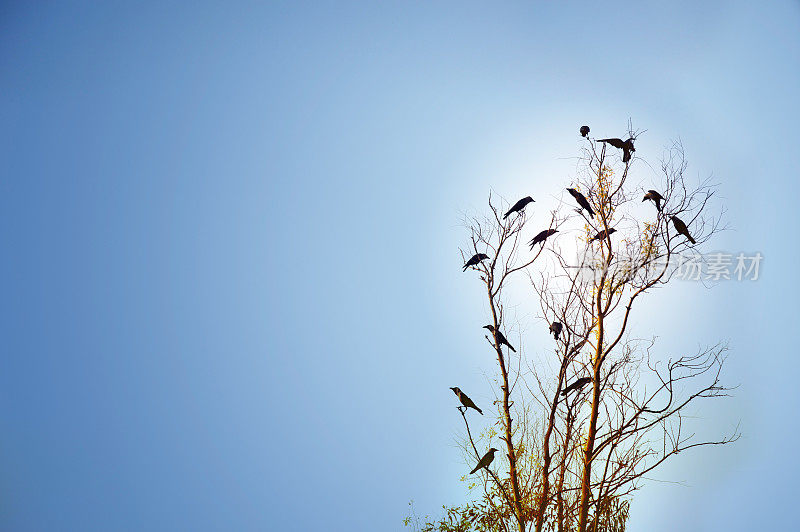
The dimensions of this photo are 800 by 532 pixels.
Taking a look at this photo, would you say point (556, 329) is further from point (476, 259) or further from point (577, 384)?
point (476, 259)

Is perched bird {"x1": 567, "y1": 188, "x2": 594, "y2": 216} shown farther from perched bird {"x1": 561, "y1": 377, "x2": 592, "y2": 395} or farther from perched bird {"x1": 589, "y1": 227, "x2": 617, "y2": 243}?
perched bird {"x1": 561, "y1": 377, "x2": 592, "y2": 395}

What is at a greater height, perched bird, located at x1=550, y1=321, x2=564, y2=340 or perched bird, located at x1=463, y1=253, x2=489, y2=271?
perched bird, located at x1=463, y1=253, x2=489, y2=271

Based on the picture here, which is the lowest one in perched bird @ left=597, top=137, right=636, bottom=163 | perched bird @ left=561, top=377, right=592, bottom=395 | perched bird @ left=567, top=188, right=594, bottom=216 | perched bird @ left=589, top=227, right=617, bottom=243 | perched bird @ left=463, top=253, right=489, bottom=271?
perched bird @ left=561, top=377, right=592, bottom=395

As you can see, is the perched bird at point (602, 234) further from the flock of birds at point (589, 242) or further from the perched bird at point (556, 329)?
the perched bird at point (556, 329)

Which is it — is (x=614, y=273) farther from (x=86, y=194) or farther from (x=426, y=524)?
(x=86, y=194)

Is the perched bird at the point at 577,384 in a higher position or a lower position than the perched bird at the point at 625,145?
lower

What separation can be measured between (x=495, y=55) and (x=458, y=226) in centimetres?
106

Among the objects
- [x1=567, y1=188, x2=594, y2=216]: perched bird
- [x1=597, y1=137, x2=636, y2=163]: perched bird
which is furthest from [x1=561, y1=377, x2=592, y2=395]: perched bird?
[x1=597, y1=137, x2=636, y2=163]: perched bird

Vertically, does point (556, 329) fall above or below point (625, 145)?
below

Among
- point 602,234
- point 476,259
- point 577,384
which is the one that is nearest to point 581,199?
point 602,234

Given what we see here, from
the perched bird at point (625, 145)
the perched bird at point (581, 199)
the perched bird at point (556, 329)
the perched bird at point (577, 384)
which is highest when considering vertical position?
the perched bird at point (625, 145)

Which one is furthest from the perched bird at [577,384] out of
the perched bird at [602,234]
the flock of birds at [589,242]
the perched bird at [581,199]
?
the perched bird at [581,199]

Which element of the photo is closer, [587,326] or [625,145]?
[625,145]

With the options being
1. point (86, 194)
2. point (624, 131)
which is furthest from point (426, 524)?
point (86, 194)
